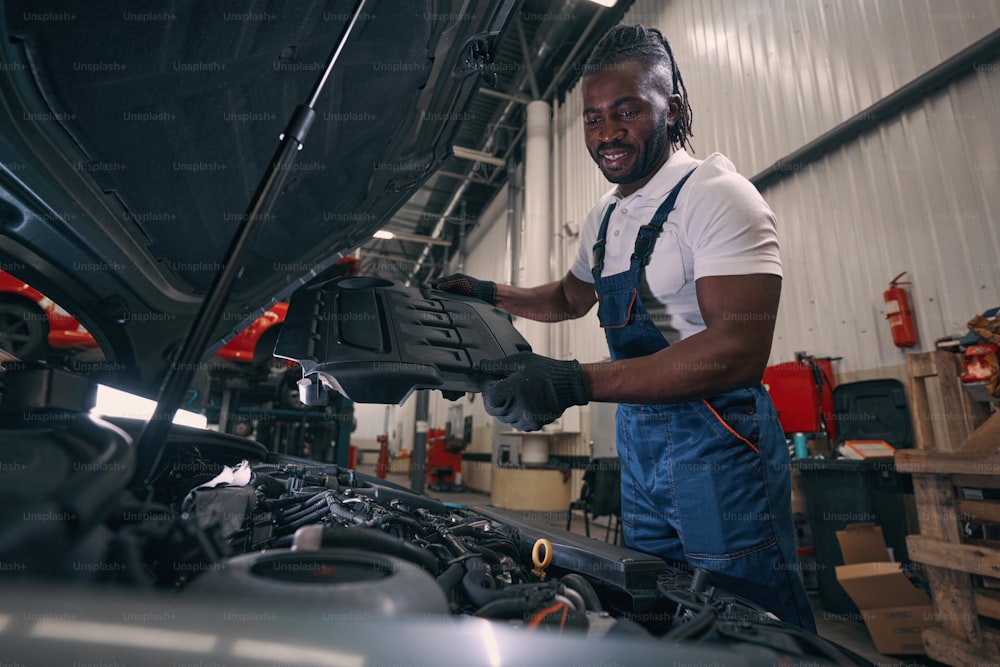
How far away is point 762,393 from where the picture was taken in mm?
1127

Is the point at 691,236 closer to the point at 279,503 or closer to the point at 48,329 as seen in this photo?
the point at 279,503

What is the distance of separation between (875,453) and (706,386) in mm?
2119

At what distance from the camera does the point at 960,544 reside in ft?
5.84

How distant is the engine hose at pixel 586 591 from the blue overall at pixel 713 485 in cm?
48

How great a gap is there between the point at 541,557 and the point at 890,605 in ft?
6.82

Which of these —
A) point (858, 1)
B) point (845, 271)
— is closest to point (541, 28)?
point (858, 1)

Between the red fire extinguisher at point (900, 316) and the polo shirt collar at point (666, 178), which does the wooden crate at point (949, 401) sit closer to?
the red fire extinguisher at point (900, 316)

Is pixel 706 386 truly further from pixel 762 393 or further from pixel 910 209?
pixel 910 209

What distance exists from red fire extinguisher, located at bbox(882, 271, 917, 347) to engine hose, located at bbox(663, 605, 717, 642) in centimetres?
279

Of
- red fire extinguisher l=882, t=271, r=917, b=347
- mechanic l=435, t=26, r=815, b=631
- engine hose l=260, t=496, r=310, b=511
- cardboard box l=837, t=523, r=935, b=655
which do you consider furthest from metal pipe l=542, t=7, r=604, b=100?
engine hose l=260, t=496, r=310, b=511

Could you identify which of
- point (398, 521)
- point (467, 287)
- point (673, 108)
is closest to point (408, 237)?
point (467, 287)

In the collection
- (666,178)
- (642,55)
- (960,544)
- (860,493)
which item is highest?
(642,55)

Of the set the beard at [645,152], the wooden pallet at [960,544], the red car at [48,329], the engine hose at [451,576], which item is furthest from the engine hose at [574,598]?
the red car at [48,329]

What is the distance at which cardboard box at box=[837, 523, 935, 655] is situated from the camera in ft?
6.44
